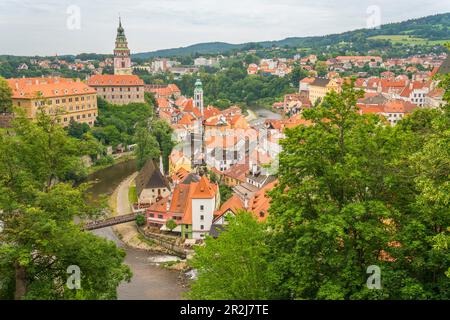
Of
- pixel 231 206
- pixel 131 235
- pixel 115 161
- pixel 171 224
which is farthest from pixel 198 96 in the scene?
pixel 231 206

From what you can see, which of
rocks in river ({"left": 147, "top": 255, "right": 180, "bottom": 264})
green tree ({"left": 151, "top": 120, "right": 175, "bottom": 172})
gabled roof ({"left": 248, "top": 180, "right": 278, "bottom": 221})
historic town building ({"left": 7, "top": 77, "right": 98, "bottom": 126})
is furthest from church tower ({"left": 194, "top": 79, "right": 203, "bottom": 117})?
rocks in river ({"left": 147, "top": 255, "right": 180, "bottom": 264})

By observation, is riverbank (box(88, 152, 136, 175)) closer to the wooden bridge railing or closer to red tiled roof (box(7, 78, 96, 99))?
red tiled roof (box(7, 78, 96, 99))

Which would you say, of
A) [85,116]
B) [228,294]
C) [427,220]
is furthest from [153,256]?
[85,116]

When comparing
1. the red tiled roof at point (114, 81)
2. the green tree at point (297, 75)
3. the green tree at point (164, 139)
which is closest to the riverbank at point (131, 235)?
the green tree at point (164, 139)
